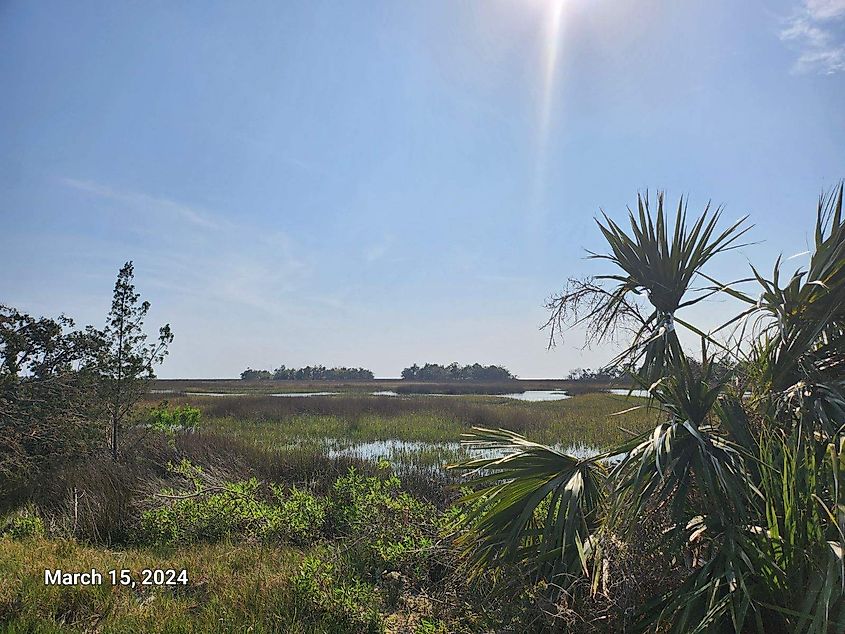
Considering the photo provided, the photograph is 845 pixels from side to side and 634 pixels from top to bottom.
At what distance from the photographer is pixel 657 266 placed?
14.0ft

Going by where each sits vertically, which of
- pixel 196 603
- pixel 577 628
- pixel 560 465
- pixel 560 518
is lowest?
pixel 196 603

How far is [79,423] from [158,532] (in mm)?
4245

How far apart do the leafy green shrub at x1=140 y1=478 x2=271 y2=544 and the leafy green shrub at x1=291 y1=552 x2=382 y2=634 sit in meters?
2.05

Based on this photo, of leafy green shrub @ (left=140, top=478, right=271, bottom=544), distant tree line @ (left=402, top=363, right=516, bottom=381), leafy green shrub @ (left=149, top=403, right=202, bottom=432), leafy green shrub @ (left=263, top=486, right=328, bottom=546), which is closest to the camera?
leafy green shrub @ (left=263, top=486, right=328, bottom=546)

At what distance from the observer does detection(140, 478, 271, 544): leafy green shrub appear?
6.52m

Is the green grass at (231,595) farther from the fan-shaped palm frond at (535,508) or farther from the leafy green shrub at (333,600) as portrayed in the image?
the fan-shaped palm frond at (535,508)

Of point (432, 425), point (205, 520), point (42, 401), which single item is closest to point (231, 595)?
point (205, 520)

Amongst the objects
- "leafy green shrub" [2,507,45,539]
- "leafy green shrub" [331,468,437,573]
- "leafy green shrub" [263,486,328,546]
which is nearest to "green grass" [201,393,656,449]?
"leafy green shrub" [2,507,45,539]

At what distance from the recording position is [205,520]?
21.6 feet

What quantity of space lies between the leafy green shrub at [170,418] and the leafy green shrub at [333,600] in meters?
8.33

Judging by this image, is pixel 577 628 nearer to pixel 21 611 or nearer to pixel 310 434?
pixel 21 611

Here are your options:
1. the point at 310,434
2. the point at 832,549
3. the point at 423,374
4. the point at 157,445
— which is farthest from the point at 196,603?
the point at 423,374

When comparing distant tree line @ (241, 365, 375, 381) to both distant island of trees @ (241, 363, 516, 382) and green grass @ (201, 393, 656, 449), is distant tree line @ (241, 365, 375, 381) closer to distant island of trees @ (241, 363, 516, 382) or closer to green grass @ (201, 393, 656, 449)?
distant island of trees @ (241, 363, 516, 382)

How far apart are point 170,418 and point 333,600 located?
429 inches
